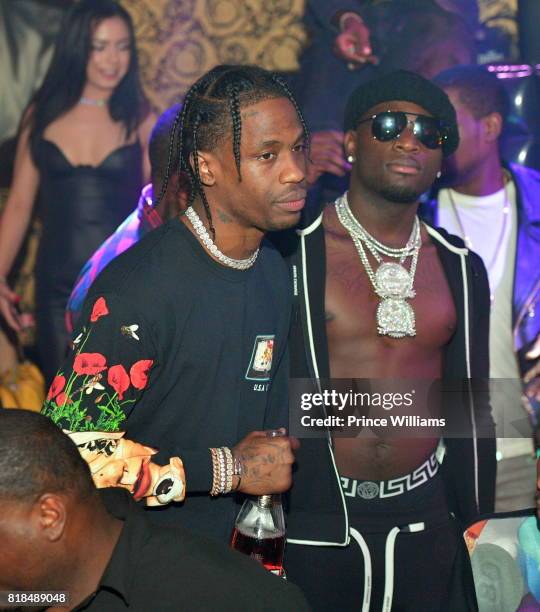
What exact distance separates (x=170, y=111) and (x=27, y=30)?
0.72 m

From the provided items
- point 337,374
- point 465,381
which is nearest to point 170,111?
point 337,374

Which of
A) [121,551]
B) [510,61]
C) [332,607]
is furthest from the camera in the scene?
[510,61]

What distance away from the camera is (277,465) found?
257 cm

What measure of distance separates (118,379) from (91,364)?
3.1 inches

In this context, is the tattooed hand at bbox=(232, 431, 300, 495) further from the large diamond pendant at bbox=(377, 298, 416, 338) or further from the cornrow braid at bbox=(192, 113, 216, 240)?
the large diamond pendant at bbox=(377, 298, 416, 338)

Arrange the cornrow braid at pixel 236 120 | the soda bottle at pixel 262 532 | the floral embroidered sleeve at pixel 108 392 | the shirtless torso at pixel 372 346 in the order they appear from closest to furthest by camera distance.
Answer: the floral embroidered sleeve at pixel 108 392 < the soda bottle at pixel 262 532 < the cornrow braid at pixel 236 120 < the shirtless torso at pixel 372 346

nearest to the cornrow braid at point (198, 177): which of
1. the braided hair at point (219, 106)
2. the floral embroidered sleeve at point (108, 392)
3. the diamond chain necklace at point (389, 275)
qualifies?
the braided hair at point (219, 106)

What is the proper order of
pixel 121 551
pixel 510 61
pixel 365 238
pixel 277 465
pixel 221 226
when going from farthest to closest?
pixel 510 61, pixel 365 238, pixel 221 226, pixel 277 465, pixel 121 551

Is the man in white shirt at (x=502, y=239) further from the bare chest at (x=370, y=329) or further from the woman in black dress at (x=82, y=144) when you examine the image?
the woman in black dress at (x=82, y=144)

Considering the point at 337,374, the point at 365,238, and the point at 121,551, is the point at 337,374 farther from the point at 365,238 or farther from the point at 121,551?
the point at 121,551

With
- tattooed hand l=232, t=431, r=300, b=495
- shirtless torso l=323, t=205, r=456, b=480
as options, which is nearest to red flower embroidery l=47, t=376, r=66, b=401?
tattooed hand l=232, t=431, r=300, b=495

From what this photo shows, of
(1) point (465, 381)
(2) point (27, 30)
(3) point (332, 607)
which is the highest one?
(2) point (27, 30)

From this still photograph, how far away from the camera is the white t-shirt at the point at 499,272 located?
3738 millimetres

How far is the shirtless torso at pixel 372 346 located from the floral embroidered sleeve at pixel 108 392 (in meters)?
1.06
